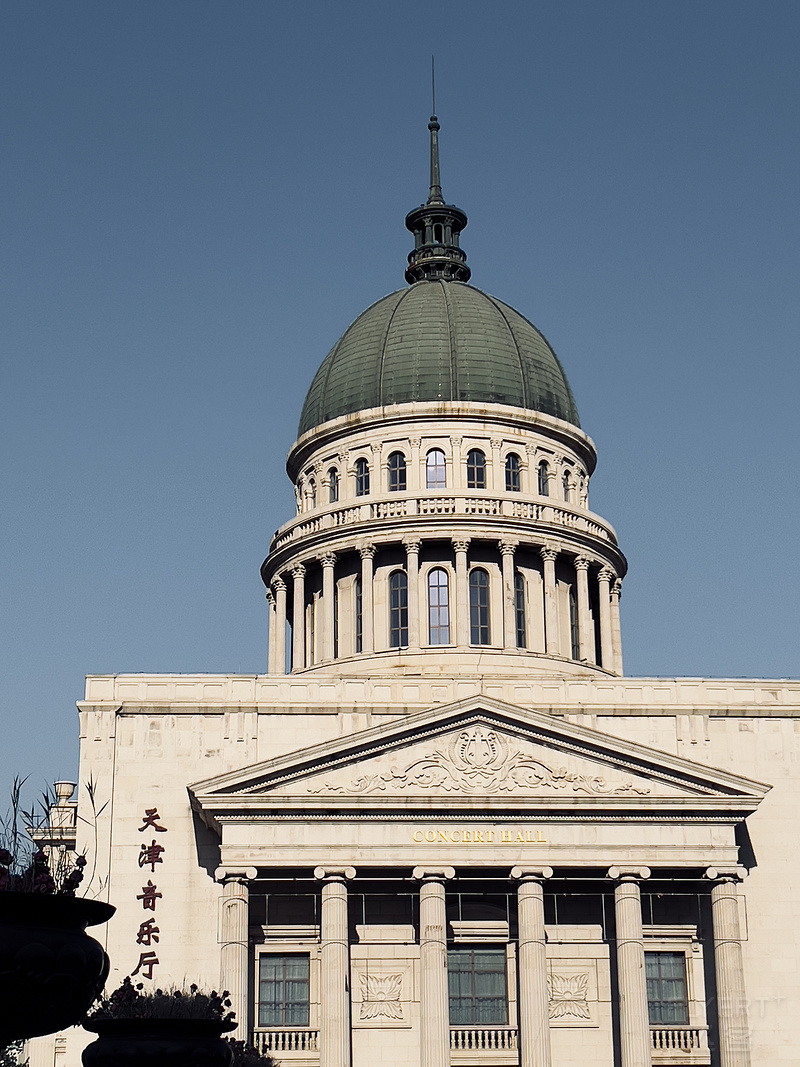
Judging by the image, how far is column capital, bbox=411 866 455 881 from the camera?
2111 inches

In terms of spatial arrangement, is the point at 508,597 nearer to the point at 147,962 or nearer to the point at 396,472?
the point at 396,472

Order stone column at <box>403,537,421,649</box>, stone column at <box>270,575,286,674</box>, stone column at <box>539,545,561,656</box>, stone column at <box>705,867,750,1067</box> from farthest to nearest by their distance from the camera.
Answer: stone column at <box>270,575,286,674</box>, stone column at <box>539,545,561,656</box>, stone column at <box>403,537,421,649</box>, stone column at <box>705,867,750,1067</box>

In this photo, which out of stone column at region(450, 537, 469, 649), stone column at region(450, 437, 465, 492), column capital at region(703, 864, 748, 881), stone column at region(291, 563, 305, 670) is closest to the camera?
column capital at region(703, 864, 748, 881)

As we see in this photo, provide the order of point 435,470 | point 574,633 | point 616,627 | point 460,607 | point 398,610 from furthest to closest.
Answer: point 435,470 < point 616,627 < point 574,633 < point 398,610 < point 460,607

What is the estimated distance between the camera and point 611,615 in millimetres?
75875

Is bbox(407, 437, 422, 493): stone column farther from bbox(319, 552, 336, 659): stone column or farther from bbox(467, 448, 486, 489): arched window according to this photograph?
bbox(319, 552, 336, 659): stone column

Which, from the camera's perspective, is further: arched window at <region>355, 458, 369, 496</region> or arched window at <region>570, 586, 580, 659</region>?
arched window at <region>355, 458, 369, 496</region>

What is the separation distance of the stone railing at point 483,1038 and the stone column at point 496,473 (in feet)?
92.2

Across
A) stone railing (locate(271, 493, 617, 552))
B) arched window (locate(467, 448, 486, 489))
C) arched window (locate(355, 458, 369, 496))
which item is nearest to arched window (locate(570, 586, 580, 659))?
stone railing (locate(271, 493, 617, 552))

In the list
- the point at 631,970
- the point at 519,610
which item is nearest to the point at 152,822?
the point at 631,970

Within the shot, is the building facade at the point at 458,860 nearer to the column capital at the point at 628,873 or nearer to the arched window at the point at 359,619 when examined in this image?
the column capital at the point at 628,873

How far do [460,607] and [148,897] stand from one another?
72.7 ft

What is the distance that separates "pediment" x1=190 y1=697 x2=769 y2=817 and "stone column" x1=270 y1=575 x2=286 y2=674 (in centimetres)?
2019

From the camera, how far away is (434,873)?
2114 inches
